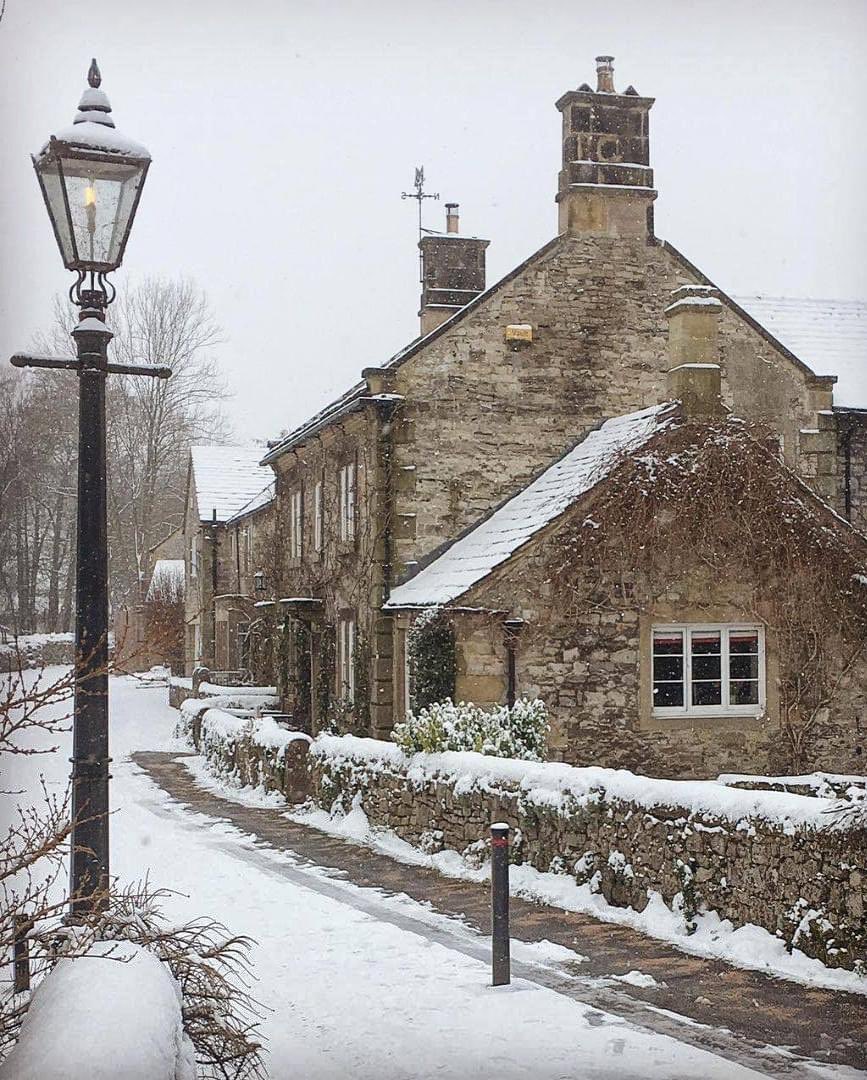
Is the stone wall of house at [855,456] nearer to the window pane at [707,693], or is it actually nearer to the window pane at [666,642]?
the window pane at [707,693]

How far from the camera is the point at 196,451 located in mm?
43062

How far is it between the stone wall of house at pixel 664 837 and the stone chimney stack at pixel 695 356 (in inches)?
260

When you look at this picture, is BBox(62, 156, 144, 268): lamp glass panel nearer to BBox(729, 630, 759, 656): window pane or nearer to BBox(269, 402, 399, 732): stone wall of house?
BBox(729, 630, 759, 656): window pane

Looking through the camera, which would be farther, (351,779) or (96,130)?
(351,779)

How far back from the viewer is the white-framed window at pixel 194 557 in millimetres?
41572

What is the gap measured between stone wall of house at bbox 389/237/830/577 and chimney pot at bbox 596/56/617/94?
245 centimetres

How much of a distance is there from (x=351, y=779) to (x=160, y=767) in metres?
9.68

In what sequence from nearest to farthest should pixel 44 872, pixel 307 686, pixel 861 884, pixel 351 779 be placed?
pixel 861 884, pixel 44 872, pixel 351 779, pixel 307 686

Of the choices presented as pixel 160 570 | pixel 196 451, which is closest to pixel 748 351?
pixel 196 451

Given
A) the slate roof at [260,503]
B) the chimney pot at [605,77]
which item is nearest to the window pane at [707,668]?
the chimney pot at [605,77]

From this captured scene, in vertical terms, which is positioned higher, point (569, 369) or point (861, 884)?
point (569, 369)

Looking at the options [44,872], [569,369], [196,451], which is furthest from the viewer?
[196,451]

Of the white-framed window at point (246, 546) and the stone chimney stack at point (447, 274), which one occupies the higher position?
the stone chimney stack at point (447, 274)

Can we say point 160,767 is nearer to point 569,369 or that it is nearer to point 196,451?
point 569,369
